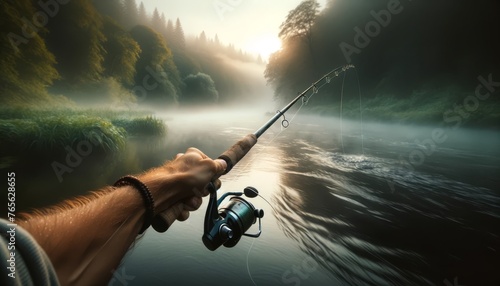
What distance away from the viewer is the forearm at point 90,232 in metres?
0.98

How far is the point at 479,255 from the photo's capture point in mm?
4203

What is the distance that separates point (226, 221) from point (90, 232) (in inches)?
51.2

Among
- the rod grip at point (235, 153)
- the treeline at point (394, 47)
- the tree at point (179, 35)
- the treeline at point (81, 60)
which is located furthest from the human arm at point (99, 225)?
the tree at point (179, 35)

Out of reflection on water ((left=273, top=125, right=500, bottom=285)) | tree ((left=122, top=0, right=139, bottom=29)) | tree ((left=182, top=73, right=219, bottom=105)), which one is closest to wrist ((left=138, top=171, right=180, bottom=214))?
reflection on water ((left=273, top=125, right=500, bottom=285))

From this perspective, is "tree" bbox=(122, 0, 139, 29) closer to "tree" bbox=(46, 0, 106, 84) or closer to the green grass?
"tree" bbox=(46, 0, 106, 84)

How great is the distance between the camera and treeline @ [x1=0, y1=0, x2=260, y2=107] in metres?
17.8

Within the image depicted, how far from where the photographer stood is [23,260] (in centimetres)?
70

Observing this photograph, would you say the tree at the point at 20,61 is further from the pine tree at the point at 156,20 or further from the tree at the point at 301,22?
the pine tree at the point at 156,20

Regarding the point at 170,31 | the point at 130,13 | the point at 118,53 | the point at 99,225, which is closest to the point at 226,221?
the point at 99,225

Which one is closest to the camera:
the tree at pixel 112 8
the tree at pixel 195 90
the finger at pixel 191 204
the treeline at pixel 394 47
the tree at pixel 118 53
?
the finger at pixel 191 204

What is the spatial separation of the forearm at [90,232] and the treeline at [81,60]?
20.6 m

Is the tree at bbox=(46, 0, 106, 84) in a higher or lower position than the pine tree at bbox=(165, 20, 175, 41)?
lower

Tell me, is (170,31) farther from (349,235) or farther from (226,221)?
(226,221)

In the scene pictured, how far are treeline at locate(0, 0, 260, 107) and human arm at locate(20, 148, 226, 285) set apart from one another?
20490mm
